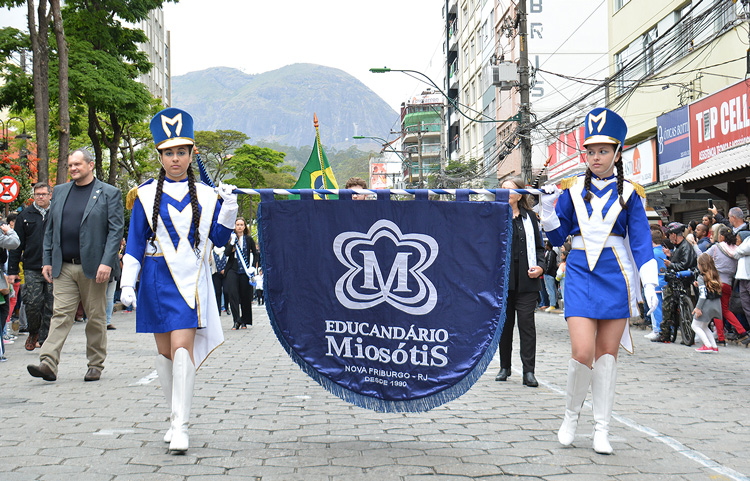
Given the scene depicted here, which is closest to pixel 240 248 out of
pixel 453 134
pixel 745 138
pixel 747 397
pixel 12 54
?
pixel 747 397

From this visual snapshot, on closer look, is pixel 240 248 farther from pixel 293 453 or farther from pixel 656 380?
pixel 293 453

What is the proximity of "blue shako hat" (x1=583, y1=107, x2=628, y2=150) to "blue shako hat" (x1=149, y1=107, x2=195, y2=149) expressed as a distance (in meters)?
2.64

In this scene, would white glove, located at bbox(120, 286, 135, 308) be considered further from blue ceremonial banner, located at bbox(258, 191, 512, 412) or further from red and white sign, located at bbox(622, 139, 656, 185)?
red and white sign, located at bbox(622, 139, 656, 185)

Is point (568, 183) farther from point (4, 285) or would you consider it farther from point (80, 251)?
point (4, 285)

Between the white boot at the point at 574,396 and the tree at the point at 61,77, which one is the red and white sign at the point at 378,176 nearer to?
the tree at the point at 61,77

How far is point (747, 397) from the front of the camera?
7359 mm

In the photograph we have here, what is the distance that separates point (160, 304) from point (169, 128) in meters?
1.16

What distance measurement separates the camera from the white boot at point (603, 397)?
16.1 ft

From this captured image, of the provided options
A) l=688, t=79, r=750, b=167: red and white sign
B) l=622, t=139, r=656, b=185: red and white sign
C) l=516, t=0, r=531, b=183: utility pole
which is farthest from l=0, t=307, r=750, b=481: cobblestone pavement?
l=622, t=139, r=656, b=185: red and white sign

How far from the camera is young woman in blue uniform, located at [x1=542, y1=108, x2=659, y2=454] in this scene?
5.02 m

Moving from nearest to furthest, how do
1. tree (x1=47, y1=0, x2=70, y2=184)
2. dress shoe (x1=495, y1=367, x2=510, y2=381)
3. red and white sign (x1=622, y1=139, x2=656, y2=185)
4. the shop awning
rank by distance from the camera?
dress shoe (x1=495, y1=367, x2=510, y2=381) < the shop awning < tree (x1=47, y1=0, x2=70, y2=184) < red and white sign (x1=622, y1=139, x2=656, y2=185)

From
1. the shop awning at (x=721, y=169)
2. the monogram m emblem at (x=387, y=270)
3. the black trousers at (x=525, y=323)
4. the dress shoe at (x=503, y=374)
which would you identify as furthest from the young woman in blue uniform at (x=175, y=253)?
the shop awning at (x=721, y=169)

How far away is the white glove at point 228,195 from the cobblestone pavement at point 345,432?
5.13 feet

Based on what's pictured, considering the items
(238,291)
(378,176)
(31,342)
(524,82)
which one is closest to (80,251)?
(31,342)
